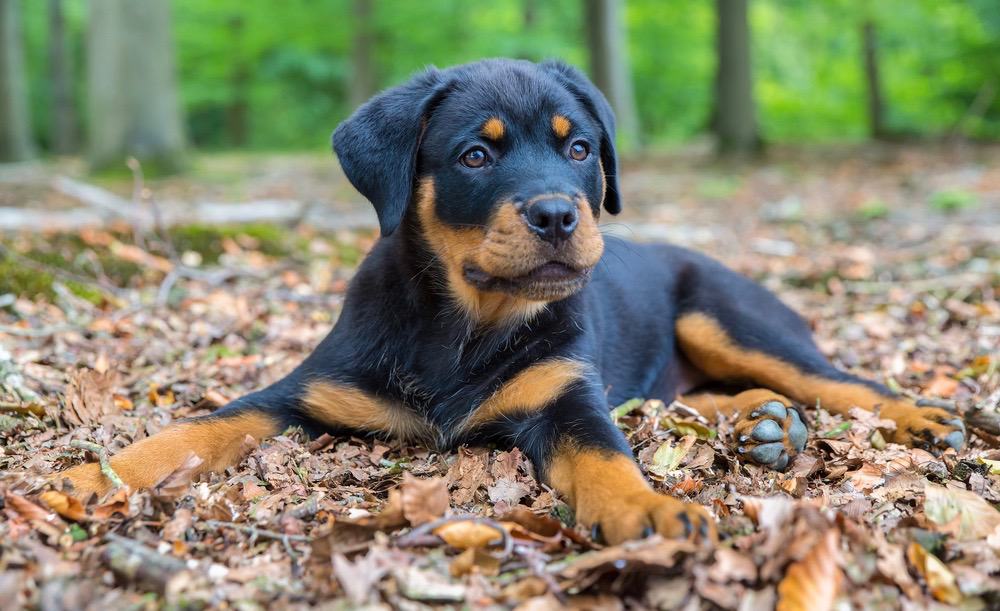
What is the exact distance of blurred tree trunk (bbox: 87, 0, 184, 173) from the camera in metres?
12.3

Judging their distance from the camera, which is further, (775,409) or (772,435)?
(775,409)

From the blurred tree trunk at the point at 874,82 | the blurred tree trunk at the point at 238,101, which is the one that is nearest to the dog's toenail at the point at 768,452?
the blurred tree trunk at the point at 874,82

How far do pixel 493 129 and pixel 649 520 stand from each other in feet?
5.73

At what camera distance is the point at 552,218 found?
323cm

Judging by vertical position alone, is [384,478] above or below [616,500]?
below

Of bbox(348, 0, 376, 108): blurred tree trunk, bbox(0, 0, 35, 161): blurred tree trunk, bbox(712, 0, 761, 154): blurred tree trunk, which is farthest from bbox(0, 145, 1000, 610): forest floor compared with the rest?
bbox(348, 0, 376, 108): blurred tree trunk

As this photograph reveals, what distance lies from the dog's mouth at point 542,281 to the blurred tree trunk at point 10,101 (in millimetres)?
18523

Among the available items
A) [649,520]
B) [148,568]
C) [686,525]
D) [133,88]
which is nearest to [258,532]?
[148,568]

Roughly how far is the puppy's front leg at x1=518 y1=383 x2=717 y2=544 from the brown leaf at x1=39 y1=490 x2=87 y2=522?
1583 millimetres

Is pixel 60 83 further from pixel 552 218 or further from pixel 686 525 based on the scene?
pixel 686 525

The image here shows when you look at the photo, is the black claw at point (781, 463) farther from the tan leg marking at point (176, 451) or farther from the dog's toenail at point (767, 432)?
the tan leg marking at point (176, 451)

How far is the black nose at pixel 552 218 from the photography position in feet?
10.6

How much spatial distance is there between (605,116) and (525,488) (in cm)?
180

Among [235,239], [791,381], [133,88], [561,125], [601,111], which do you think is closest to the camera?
[561,125]
